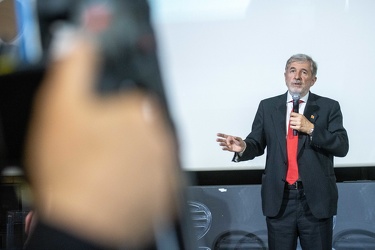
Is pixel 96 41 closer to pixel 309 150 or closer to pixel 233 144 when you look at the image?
pixel 233 144

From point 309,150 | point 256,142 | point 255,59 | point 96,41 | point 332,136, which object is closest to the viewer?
point 96,41

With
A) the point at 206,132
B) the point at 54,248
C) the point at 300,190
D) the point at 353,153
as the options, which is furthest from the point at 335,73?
the point at 54,248

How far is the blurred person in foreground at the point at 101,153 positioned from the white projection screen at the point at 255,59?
11.0 ft

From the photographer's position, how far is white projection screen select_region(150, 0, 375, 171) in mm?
3883

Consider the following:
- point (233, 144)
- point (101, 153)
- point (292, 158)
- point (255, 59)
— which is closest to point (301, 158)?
point (292, 158)

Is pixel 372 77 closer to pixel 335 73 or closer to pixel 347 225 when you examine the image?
pixel 335 73

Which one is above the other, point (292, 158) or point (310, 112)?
point (310, 112)

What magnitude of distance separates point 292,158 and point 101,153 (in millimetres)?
2635

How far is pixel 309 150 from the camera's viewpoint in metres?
2.97

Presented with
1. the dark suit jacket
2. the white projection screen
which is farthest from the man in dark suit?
the white projection screen

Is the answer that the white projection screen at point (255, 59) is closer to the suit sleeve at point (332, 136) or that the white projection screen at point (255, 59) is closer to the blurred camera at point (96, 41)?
the suit sleeve at point (332, 136)

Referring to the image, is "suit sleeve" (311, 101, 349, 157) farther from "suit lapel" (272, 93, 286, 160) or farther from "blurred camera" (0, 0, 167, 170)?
"blurred camera" (0, 0, 167, 170)

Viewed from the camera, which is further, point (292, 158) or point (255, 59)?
point (255, 59)

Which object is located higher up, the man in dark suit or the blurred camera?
the blurred camera
